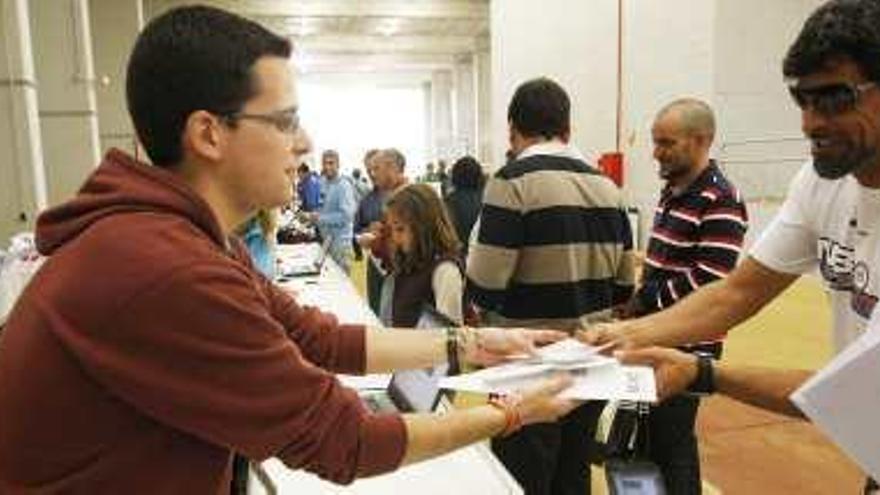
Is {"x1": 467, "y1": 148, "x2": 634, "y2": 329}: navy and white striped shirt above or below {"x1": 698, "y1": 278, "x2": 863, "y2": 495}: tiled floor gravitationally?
above

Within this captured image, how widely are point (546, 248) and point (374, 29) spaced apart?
17.7 meters

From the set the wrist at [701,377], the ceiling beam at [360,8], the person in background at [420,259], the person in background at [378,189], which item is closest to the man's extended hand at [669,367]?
the wrist at [701,377]

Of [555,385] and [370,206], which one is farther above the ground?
[555,385]

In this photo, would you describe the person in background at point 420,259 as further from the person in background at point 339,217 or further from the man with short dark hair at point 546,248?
the person in background at point 339,217

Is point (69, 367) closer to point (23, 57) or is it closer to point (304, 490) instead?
point (304, 490)

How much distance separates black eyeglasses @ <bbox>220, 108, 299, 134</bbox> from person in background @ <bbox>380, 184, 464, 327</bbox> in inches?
75.7

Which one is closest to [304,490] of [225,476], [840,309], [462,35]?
[225,476]

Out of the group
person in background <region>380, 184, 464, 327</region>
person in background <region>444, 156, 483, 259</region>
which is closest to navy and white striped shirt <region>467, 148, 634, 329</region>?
person in background <region>380, 184, 464, 327</region>

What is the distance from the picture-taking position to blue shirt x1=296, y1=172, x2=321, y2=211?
10617mm

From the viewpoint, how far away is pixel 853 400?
1154 mm

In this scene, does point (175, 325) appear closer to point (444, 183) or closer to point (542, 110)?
point (542, 110)

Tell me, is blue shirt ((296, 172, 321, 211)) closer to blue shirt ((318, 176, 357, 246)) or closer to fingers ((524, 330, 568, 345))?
blue shirt ((318, 176, 357, 246))

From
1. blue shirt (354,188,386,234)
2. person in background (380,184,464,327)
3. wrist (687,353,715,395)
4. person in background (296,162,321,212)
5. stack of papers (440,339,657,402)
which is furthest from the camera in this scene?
person in background (296,162,321,212)

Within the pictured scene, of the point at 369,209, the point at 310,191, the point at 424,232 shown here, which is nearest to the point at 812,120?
the point at 424,232
